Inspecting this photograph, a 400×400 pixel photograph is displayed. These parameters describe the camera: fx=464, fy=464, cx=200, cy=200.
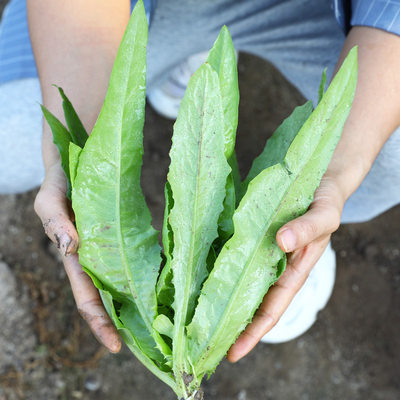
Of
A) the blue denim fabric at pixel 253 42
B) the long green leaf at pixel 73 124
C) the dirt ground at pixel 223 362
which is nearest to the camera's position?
Answer: the long green leaf at pixel 73 124

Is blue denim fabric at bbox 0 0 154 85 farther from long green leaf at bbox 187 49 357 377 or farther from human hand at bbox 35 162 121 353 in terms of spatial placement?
long green leaf at bbox 187 49 357 377

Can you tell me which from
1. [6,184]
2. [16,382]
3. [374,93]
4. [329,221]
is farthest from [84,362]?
[374,93]

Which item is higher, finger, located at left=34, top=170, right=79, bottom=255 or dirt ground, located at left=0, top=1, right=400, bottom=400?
finger, located at left=34, top=170, right=79, bottom=255

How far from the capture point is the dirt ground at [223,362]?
62.3 inches

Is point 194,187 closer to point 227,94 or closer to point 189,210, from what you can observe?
point 189,210

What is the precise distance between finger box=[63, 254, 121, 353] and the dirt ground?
32.4 inches

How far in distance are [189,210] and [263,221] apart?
0.12m

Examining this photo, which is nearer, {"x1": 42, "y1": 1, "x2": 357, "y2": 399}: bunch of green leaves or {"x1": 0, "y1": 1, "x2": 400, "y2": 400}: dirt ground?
{"x1": 42, "y1": 1, "x2": 357, "y2": 399}: bunch of green leaves

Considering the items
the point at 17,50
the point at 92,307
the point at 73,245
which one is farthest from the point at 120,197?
the point at 17,50

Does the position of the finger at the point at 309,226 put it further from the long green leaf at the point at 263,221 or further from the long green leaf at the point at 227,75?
the long green leaf at the point at 227,75

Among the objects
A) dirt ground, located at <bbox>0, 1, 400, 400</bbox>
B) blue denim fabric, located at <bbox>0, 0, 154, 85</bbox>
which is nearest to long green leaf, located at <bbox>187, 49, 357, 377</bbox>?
blue denim fabric, located at <bbox>0, 0, 154, 85</bbox>

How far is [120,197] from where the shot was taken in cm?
77

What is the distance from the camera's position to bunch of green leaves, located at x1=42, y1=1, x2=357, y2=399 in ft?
2.35

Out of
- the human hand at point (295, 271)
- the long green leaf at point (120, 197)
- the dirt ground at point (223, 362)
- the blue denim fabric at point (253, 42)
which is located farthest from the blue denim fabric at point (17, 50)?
the human hand at point (295, 271)
